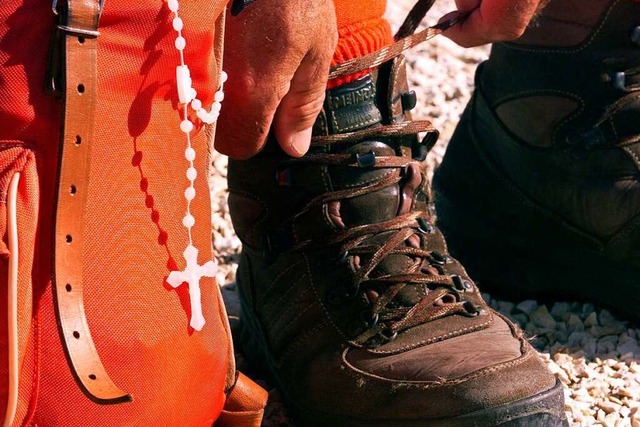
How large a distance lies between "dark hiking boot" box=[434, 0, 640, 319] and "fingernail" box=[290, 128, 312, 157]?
63 cm

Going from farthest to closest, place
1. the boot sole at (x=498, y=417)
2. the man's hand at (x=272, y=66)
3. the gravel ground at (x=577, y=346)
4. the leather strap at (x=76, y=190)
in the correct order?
the gravel ground at (x=577, y=346), the boot sole at (x=498, y=417), the man's hand at (x=272, y=66), the leather strap at (x=76, y=190)

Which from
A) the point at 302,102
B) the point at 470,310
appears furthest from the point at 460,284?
the point at 302,102

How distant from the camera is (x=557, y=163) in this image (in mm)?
1771

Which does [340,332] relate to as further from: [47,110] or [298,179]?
[47,110]

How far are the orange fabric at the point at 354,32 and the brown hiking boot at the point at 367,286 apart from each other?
0.13 ft

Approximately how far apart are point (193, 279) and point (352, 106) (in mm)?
446

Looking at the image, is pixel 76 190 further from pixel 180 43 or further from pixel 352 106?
pixel 352 106

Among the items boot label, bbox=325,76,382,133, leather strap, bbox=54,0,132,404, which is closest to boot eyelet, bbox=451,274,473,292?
boot label, bbox=325,76,382,133

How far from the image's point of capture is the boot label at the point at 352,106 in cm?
141

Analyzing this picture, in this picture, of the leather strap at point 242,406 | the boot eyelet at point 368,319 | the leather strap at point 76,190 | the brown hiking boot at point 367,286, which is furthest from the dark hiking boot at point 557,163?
the leather strap at point 76,190

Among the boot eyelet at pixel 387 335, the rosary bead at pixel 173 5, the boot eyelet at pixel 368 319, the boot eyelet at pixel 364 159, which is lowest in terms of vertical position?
the boot eyelet at pixel 387 335

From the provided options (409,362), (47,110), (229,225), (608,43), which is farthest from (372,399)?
(229,225)

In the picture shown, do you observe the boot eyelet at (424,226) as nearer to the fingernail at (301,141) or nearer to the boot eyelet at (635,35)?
the fingernail at (301,141)

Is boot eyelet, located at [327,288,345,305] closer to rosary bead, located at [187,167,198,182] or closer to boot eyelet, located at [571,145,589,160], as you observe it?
rosary bead, located at [187,167,198,182]
